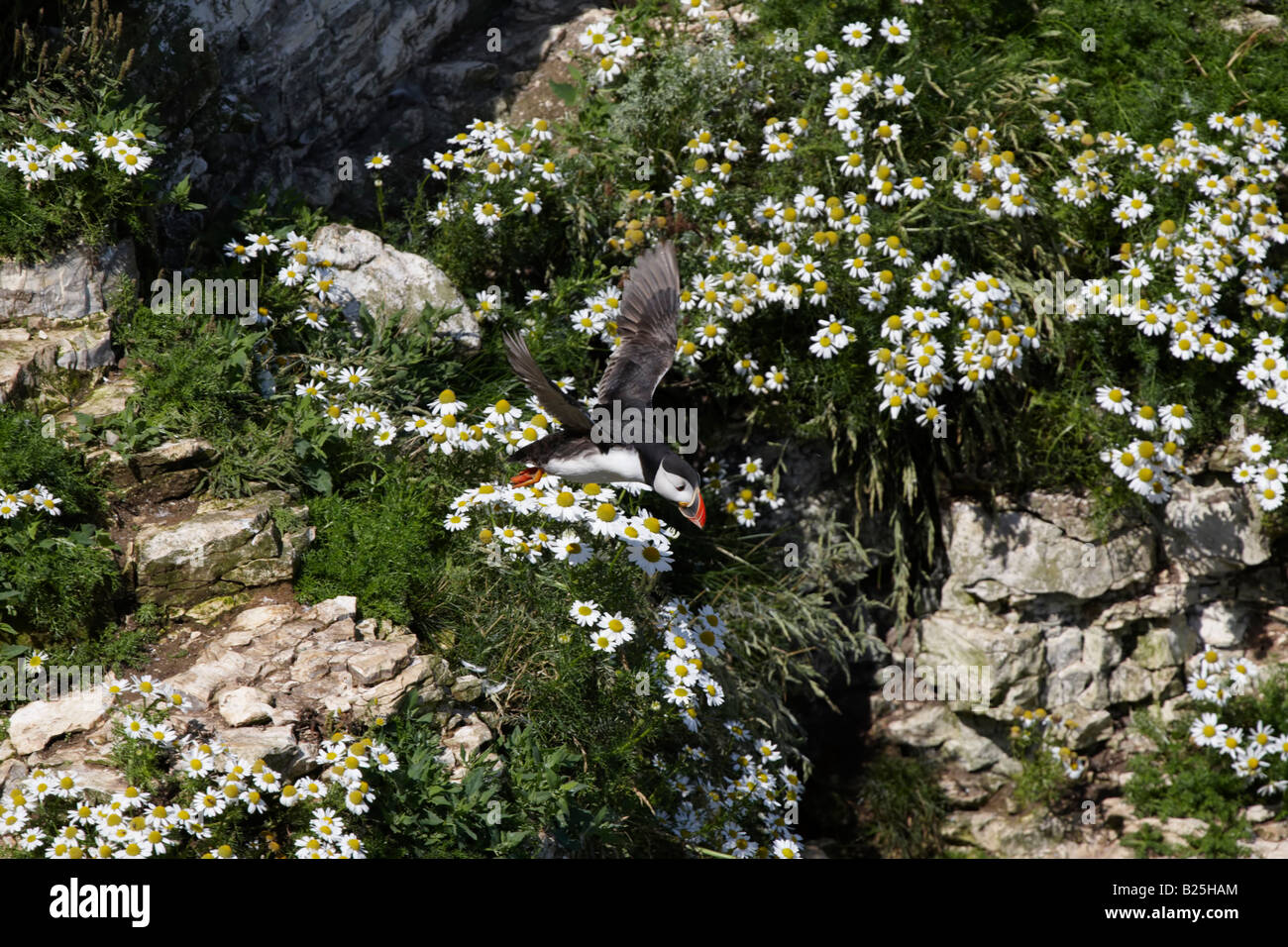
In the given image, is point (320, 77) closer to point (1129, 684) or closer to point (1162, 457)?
point (1162, 457)

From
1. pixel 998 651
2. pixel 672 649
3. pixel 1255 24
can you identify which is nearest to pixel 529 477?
pixel 672 649

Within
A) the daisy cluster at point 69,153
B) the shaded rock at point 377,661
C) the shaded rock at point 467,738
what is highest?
the daisy cluster at point 69,153

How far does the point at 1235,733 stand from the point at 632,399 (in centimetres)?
354

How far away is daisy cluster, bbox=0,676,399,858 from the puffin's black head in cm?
128

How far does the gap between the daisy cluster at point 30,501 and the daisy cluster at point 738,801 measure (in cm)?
243

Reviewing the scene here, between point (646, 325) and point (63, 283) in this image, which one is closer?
point (646, 325)

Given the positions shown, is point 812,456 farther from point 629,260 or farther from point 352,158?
point 352,158

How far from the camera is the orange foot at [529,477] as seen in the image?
418cm

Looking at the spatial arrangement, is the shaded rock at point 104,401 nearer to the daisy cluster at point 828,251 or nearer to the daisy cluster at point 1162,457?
A: the daisy cluster at point 828,251

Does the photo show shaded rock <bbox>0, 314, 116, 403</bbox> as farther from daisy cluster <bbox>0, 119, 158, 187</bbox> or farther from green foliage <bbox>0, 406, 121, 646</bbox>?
daisy cluster <bbox>0, 119, 158, 187</bbox>

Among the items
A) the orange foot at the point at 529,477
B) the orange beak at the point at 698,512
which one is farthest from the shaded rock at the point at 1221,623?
the orange foot at the point at 529,477

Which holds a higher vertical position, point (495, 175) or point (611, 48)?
point (611, 48)

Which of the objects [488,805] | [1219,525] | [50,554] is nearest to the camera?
[488,805]

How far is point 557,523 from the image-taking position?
432 cm
